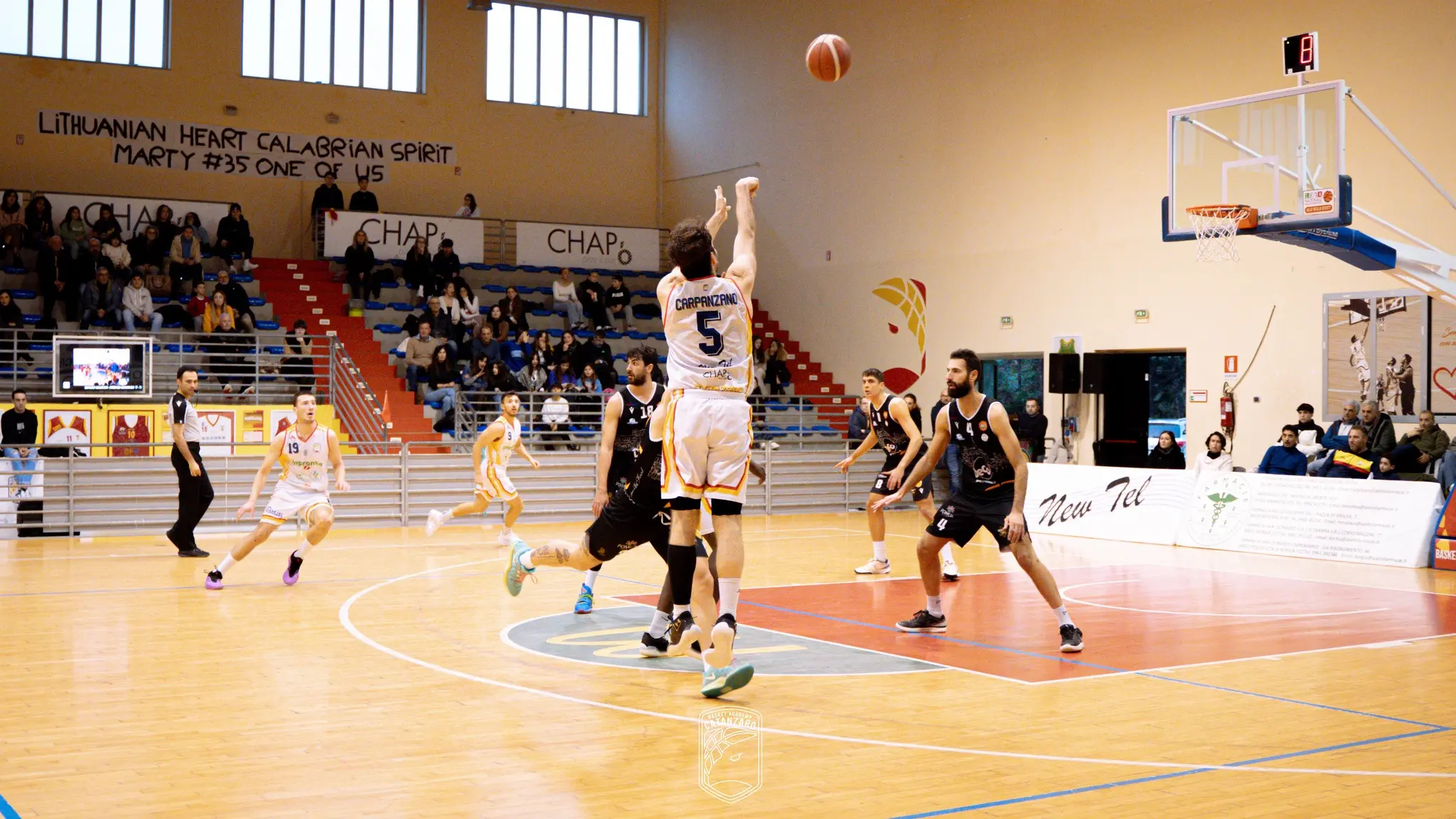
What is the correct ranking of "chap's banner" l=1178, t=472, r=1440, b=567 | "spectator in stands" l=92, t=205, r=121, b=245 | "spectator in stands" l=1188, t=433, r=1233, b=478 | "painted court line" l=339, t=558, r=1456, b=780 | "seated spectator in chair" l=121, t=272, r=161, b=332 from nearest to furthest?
"painted court line" l=339, t=558, r=1456, b=780 < "chap's banner" l=1178, t=472, r=1440, b=567 < "spectator in stands" l=1188, t=433, r=1233, b=478 < "seated spectator in chair" l=121, t=272, r=161, b=332 < "spectator in stands" l=92, t=205, r=121, b=245

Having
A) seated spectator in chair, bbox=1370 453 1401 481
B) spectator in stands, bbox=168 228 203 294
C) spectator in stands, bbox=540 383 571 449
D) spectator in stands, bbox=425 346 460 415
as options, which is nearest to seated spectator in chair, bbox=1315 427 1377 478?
seated spectator in chair, bbox=1370 453 1401 481

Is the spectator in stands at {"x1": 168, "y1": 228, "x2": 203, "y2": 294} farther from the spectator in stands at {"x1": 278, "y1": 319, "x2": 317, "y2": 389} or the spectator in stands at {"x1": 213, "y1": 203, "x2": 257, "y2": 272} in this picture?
the spectator in stands at {"x1": 278, "y1": 319, "x2": 317, "y2": 389}

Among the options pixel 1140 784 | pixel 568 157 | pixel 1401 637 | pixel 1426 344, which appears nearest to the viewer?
pixel 1140 784

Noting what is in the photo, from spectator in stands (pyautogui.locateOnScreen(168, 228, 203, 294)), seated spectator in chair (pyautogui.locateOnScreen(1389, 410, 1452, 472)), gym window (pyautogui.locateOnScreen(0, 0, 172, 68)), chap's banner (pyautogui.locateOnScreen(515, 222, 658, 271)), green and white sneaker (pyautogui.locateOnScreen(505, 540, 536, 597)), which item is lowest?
green and white sneaker (pyautogui.locateOnScreen(505, 540, 536, 597))

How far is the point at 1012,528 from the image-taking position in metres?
8.11

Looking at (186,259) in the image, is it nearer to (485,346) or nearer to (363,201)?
(363,201)

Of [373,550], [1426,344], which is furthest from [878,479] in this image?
[1426,344]

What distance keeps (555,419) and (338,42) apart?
1117 cm

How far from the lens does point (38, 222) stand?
71.4 feet

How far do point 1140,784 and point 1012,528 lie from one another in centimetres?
295

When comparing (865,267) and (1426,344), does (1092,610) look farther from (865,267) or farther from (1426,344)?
(865,267)

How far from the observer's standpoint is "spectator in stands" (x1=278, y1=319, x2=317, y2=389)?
19719 mm

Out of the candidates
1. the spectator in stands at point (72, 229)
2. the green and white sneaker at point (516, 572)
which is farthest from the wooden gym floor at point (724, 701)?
the spectator in stands at point (72, 229)

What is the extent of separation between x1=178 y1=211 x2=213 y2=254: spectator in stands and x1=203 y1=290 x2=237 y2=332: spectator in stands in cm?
239
